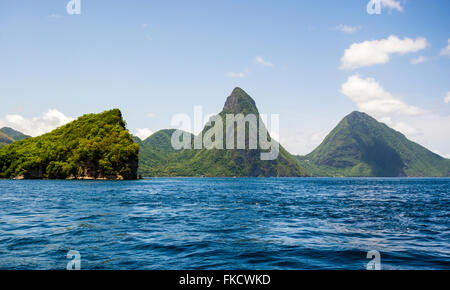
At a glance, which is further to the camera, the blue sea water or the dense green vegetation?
the dense green vegetation

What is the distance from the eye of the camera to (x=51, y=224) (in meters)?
21.0

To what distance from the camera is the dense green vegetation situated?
5723 inches

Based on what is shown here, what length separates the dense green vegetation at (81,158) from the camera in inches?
5723

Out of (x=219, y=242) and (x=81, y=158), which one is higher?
(x=81, y=158)

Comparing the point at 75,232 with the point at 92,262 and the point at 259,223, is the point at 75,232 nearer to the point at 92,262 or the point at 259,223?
the point at 92,262

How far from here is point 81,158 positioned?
146 meters

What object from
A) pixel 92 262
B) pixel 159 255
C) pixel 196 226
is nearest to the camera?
pixel 92 262

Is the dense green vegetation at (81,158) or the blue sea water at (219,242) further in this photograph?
the dense green vegetation at (81,158)

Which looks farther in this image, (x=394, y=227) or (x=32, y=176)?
(x=32, y=176)

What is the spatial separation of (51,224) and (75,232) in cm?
454

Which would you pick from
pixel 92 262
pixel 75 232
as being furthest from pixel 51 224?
pixel 92 262

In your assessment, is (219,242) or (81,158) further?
(81,158)
